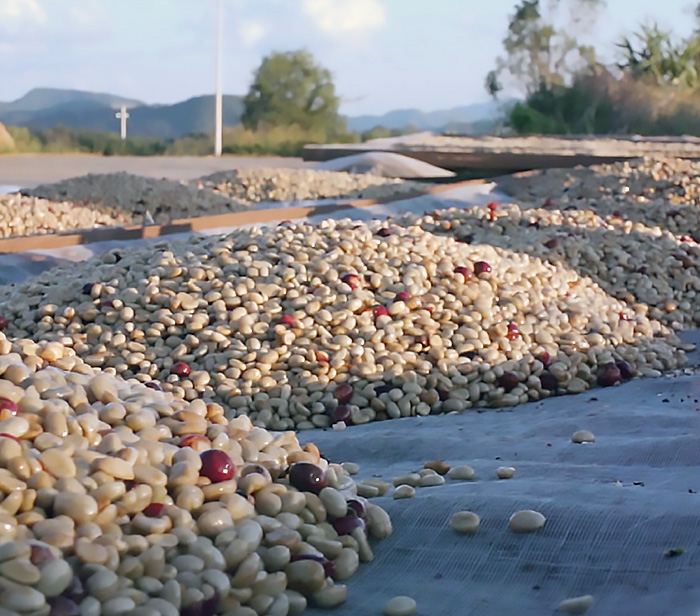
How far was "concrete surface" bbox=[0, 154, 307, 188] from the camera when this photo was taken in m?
10.1

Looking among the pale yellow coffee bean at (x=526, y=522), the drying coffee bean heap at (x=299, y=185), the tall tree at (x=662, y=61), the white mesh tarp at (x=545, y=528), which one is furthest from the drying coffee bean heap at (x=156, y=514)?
the tall tree at (x=662, y=61)

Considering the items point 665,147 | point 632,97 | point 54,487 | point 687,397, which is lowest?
point 687,397

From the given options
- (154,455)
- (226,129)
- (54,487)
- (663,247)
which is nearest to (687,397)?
(154,455)

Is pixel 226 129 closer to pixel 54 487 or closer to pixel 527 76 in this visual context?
pixel 527 76

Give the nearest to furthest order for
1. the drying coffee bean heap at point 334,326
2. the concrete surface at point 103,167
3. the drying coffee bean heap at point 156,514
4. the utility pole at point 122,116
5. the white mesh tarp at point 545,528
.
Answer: the drying coffee bean heap at point 156,514
the white mesh tarp at point 545,528
the drying coffee bean heap at point 334,326
the concrete surface at point 103,167
the utility pole at point 122,116

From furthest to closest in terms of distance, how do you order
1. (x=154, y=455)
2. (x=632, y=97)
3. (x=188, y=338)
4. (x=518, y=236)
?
(x=632, y=97)
(x=518, y=236)
(x=188, y=338)
(x=154, y=455)

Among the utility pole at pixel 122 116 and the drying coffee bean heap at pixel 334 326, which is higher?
the utility pole at pixel 122 116

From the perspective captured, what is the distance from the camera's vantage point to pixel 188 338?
8.84ft

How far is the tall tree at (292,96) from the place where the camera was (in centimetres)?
2381

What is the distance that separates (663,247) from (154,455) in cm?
356

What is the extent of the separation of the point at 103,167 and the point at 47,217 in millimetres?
6748

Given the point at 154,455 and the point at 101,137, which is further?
the point at 101,137

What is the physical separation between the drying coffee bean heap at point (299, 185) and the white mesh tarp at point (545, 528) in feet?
17.3

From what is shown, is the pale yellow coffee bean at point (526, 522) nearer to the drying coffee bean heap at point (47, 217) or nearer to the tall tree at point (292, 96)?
the drying coffee bean heap at point (47, 217)
